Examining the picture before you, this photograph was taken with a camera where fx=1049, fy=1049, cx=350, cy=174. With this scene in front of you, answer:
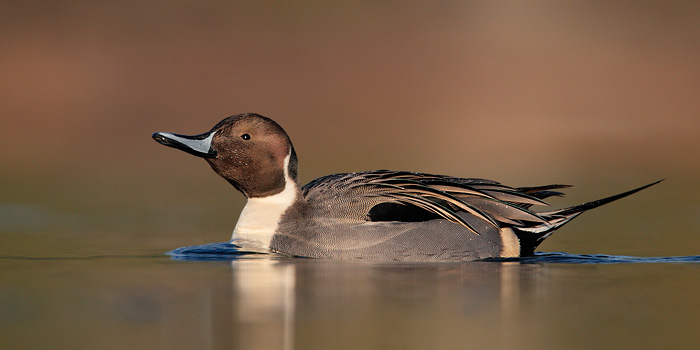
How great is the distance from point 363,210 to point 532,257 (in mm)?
1292

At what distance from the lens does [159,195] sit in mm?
11469

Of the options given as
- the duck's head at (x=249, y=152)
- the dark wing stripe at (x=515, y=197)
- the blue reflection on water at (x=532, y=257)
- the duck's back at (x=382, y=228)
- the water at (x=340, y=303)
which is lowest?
the water at (x=340, y=303)

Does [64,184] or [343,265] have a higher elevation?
[64,184]

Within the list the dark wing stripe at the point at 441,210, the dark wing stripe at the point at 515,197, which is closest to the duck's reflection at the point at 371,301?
the dark wing stripe at the point at 441,210

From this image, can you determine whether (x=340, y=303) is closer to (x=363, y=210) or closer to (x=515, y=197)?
(x=363, y=210)

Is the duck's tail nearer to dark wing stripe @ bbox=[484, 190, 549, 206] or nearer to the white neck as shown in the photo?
dark wing stripe @ bbox=[484, 190, 549, 206]

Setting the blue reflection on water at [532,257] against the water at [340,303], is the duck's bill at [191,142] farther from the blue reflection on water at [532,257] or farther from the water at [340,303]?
the water at [340,303]

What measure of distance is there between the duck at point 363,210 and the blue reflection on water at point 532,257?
3.7 inches

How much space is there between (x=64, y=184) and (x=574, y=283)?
7575 millimetres

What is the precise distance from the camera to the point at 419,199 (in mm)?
7422

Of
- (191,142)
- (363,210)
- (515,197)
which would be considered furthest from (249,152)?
(515,197)

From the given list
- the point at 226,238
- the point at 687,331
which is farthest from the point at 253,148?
the point at 687,331

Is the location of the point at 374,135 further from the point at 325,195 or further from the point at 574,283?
the point at 574,283

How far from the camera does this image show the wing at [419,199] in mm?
7391
